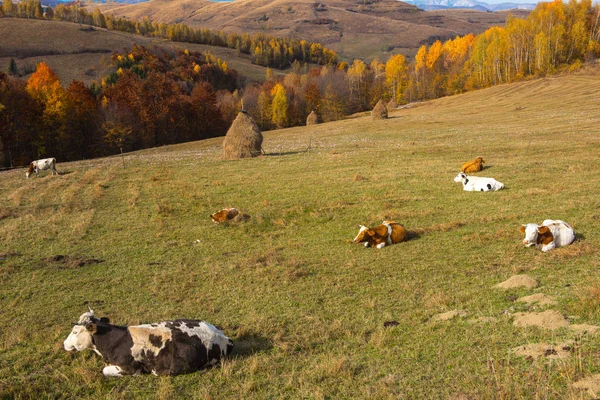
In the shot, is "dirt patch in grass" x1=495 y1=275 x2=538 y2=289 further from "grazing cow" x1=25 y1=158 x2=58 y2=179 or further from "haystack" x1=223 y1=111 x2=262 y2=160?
"grazing cow" x1=25 y1=158 x2=58 y2=179

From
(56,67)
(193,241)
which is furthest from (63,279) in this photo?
(56,67)

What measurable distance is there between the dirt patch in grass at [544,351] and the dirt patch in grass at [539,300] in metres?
1.46

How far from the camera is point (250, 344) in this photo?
680cm

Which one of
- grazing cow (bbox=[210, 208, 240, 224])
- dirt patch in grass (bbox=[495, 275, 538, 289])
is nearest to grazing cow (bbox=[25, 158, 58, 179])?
grazing cow (bbox=[210, 208, 240, 224])

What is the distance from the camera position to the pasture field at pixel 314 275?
5.48 m

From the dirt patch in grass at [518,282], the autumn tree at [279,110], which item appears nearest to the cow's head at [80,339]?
the dirt patch in grass at [518,282]

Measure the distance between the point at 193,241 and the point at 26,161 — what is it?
44.7 metres

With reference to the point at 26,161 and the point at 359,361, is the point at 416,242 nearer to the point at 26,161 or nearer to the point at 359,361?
the point at 359,361

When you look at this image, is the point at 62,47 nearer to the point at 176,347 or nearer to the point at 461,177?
the point at 461,177

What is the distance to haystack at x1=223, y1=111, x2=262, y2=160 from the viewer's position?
29.1 meters

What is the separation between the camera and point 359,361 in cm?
582

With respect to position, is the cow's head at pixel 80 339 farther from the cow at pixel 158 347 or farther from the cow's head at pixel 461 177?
the cow's head at pixel 461 177

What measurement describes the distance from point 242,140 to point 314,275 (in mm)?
20534

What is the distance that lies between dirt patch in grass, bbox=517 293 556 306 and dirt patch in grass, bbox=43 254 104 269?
10.3 meters
